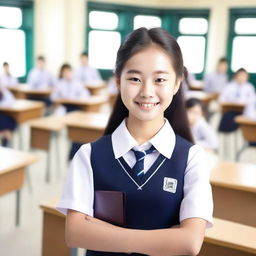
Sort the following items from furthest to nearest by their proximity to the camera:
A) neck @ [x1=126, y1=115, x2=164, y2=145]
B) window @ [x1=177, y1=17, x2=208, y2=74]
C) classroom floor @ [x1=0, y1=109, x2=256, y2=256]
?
window @ [x1=177, y1=17, x2=208, y2=74], classroom floor @ [x1=0, y1=109, x2=256, y2=256], neck @ [x1=126, y1=115, x2=164, y2=145]

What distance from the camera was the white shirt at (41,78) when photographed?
7.67m

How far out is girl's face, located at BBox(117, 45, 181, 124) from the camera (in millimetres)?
978

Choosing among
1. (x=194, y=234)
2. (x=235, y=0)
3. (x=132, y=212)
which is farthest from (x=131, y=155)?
(x=235, y=0)

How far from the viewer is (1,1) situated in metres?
7.54

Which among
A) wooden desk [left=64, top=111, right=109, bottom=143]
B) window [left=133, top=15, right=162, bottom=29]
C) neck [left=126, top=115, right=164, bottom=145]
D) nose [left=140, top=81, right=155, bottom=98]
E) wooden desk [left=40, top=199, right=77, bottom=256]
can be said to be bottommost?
wooden desk [left=40, top=199, right=77, bottom=256]

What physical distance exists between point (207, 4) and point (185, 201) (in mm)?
8968

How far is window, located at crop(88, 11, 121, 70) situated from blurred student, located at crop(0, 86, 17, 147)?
465 cm

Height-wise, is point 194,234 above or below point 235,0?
below

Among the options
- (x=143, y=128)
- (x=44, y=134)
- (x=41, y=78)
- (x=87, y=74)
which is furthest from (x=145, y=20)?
(x=143, y=128)

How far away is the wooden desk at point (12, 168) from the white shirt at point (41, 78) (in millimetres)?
5131

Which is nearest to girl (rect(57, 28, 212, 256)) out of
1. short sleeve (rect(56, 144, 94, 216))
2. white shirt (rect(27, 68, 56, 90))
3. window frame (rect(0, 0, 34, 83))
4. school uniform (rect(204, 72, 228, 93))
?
short sleeve (rect(56, 144, 94, 216))

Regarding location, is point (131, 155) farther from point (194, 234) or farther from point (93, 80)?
point (93, 80)

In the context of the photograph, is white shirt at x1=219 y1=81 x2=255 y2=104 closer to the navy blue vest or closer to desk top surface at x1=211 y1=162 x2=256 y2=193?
desk top surface at x1=211 y1=162 x2=256 y2=193

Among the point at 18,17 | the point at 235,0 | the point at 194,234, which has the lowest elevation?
the point at 194,234
